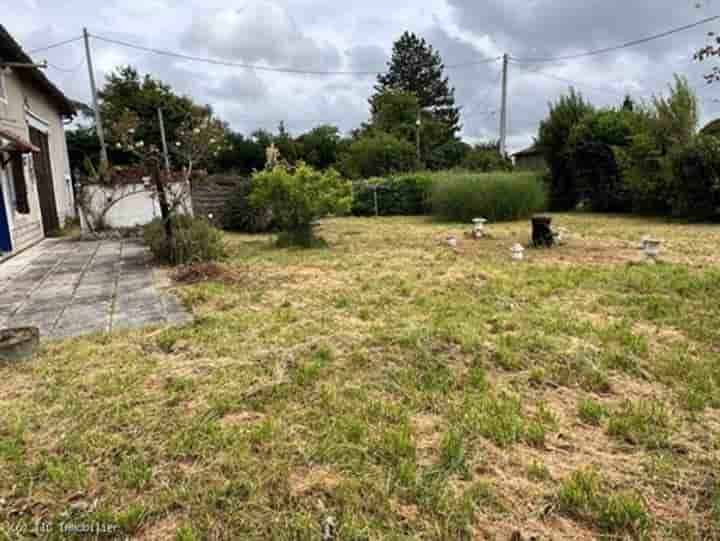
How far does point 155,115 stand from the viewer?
24141 millimetres

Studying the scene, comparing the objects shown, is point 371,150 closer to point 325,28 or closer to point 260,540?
point 325,28

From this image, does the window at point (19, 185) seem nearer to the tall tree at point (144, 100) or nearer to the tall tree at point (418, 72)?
the tall tree at point (144, 100)

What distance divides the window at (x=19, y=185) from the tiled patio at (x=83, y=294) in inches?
59.6

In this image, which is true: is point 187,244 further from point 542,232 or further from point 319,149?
point 319,149

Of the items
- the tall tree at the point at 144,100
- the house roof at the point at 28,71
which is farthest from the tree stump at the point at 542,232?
the tall tree at the point at 144,100

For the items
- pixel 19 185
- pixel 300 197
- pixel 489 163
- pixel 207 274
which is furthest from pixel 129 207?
pixel 489 163

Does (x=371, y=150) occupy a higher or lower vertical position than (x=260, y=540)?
higher

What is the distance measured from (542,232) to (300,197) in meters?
3.91

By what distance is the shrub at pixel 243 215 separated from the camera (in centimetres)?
1058

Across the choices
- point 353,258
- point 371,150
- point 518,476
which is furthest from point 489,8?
point 518,476

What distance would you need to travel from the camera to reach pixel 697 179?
10273mm

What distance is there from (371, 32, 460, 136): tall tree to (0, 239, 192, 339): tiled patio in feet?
104

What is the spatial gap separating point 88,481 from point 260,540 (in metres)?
0.78

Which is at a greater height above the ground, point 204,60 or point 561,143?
point 204,60
